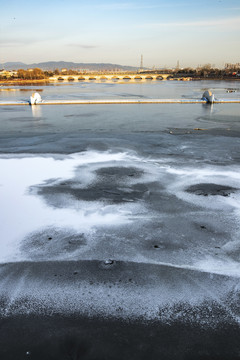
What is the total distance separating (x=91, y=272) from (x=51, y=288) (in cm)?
65

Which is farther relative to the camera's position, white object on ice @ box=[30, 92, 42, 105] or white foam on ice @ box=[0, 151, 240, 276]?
white object on ice @ box=[30, 92, 42, 105]

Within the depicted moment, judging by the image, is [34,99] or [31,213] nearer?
[31,213]

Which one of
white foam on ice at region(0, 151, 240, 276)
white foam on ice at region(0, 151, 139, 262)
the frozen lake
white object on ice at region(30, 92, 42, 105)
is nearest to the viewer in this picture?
the frozen lake

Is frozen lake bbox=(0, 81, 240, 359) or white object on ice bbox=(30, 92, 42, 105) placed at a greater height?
white object on ice bbox=(30, 92, 42, 105)

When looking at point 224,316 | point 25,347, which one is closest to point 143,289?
point 224,316

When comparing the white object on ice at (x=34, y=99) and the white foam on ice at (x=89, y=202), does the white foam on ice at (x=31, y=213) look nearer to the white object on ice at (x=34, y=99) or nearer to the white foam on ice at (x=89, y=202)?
the white foam on ice at (x=89, y=202)

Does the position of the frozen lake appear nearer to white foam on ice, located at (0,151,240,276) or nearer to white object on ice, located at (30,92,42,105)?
white foam on ice, located at (0,151,240,276)

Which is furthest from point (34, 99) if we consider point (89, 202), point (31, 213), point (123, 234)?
point (123, 234)

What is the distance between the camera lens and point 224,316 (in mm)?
3527

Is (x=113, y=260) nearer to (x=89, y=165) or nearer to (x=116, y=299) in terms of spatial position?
(x=116, y=299)

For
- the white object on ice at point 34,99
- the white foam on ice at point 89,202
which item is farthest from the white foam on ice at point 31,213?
the white object on ice at point 34,99

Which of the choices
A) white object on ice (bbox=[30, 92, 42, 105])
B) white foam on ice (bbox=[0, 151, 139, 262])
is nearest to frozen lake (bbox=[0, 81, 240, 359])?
white foam on ice (bbox=[0, 151, 139, 262])

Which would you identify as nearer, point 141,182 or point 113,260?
point 113,260

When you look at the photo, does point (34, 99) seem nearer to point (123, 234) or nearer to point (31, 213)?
point (31, 213)
